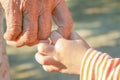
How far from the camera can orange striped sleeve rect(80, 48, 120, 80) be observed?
2.67ft

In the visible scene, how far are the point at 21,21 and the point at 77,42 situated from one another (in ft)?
0.58

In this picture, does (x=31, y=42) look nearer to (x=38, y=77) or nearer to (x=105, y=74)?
(x=105, y=74)

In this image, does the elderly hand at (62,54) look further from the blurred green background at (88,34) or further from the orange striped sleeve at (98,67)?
the blurred green background at (88,34)

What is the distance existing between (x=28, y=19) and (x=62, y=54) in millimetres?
146

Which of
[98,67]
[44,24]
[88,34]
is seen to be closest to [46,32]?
[44,24]

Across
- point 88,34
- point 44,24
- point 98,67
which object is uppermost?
point 44,24

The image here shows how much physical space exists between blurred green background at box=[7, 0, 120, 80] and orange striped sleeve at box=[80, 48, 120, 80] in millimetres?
1625

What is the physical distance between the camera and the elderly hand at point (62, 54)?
82 cm

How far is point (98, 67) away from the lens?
826 millimetres

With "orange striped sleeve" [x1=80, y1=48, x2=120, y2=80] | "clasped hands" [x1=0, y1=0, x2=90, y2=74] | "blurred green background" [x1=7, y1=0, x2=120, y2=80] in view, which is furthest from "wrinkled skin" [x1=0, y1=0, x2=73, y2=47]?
"blurred green background" [x1=7, y1=0, x2=120, y2=80]

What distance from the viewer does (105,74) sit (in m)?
0.81

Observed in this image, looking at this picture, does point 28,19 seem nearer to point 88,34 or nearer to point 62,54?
point 62,54

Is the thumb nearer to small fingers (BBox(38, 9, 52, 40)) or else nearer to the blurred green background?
small fingers (BBox(38, 9, 52, 40))

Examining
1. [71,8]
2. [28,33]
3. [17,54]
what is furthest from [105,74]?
[71,8]
